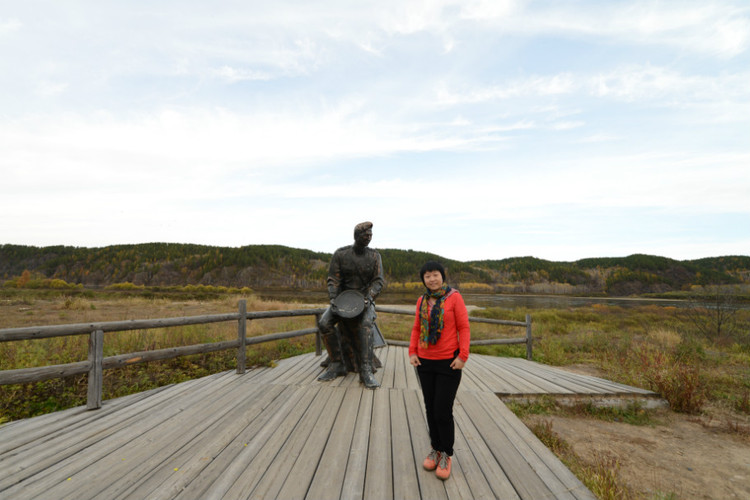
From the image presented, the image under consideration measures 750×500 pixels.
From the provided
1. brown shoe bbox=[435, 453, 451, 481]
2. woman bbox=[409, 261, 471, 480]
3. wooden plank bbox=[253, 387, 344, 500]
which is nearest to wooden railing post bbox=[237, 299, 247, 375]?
wooden plank bbox=[253, 387, 344, 500]

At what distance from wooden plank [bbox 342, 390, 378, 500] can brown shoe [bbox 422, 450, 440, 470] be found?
46cm

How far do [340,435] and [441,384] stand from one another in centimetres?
115

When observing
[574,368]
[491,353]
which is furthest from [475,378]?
[491,353]

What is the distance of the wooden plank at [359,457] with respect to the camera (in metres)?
2.13

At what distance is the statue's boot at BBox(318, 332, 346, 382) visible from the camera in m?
4.88

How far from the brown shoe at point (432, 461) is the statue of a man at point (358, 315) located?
7.16ft

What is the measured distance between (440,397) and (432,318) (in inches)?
23.3

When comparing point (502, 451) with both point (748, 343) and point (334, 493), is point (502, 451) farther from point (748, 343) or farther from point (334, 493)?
point (748, 343)

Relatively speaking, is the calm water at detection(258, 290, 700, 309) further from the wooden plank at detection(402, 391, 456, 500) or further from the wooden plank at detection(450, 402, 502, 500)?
the wooden plank at detection(450, 402, 502, 500)

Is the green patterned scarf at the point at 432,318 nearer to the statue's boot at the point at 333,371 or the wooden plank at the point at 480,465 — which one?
the wooden plank at the point at 480,465

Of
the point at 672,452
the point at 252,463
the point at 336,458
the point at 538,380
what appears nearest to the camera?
the point at 252,463

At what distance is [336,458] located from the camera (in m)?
2.56

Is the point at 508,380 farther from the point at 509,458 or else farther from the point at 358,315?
the point at 509,458

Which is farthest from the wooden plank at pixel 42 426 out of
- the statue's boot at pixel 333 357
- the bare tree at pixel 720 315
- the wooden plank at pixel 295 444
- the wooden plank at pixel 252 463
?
the bare tree at pixel 720 315
